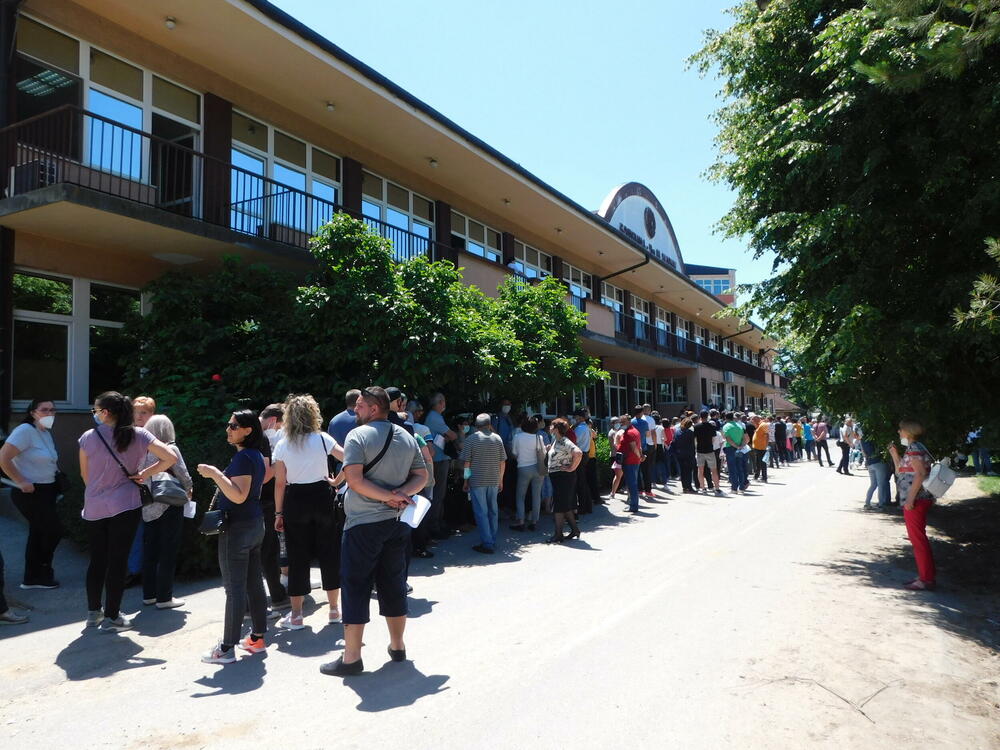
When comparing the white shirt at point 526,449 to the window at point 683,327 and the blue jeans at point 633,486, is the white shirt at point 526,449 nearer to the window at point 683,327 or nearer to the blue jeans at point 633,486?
the blue jeans at point 633,486

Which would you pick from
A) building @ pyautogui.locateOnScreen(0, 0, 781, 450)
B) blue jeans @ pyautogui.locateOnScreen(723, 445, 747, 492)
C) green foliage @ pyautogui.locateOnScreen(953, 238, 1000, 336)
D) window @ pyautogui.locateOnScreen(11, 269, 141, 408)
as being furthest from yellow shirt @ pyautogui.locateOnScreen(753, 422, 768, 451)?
window @ pyautogui.locateOnScreen(11, 269, 141, 408)

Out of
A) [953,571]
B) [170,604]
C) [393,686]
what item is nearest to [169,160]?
[170,604]

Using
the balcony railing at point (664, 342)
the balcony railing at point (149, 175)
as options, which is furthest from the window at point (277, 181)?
the balcony railing at point (664, 342)

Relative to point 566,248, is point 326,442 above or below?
below

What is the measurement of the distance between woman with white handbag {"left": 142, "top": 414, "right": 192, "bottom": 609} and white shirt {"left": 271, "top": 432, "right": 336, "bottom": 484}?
1166 millimetres

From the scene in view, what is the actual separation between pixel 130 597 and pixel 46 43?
330 inches

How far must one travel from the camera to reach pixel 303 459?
218 inches

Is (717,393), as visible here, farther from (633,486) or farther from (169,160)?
(169,160)

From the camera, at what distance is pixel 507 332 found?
36.7ft

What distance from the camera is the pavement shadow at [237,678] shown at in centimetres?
430

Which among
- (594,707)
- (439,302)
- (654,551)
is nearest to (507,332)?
(439,302)

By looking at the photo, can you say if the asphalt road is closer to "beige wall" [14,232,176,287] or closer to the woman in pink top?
the woman in pink top

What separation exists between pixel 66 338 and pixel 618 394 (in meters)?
20.8

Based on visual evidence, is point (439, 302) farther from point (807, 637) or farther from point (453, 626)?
point (807, 637)
